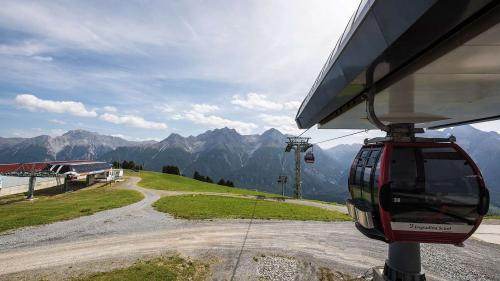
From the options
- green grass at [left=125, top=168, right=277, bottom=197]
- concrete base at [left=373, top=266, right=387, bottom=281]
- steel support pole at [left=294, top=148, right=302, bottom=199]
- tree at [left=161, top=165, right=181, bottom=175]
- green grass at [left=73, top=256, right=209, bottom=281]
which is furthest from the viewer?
tree at [left=161, top=165, right=181, bottom=175]

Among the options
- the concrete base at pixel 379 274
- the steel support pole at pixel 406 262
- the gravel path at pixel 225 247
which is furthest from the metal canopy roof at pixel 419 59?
the gravel path at pixel 225 247

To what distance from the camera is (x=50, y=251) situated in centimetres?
2077

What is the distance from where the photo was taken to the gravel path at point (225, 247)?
18578 millimetres

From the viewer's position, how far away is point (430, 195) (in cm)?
717

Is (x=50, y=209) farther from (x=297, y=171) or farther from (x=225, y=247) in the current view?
(x=297, y=171)

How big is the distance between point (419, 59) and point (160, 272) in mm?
16318

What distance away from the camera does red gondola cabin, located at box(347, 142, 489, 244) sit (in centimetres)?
710

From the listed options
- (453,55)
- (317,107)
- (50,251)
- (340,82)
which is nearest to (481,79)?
(453,55)

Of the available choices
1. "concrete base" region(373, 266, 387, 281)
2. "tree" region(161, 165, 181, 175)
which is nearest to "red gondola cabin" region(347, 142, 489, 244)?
"concrete base" region(373, 266, 387, 281)

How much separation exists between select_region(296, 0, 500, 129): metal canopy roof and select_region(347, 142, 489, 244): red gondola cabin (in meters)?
1.49

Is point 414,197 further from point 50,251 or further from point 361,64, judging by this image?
point 50,251

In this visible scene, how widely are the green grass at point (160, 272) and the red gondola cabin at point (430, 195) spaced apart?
12354 mm

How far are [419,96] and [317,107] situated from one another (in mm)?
3059

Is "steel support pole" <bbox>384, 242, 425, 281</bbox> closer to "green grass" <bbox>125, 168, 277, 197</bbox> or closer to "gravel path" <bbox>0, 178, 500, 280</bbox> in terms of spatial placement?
"gravel path" <bbox>0, 178, 500, 280</bbox>
